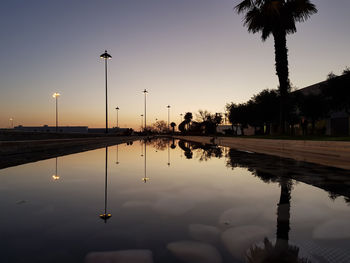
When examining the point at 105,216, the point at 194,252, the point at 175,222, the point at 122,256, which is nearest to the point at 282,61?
the point at 175,222

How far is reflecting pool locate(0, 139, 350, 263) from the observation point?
2.07 m

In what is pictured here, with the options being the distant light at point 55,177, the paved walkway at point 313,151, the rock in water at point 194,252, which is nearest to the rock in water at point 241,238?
the rock in water at point 194,252

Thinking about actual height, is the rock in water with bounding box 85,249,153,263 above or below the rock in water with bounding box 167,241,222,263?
above

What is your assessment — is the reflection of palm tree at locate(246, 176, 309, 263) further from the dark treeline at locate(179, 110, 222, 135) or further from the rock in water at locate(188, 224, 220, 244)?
the dark treeline at locate(179, 110, 222, 135)

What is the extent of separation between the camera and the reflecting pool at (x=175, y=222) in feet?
6.80

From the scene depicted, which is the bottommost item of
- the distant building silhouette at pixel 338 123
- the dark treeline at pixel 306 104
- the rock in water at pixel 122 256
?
the rock in water at pixel 122 256

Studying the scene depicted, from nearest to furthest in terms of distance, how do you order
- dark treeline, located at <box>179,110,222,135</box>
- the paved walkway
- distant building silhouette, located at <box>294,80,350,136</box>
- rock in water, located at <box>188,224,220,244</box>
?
rock in water, located at <box>188,224,220,244</box> → the paved walkway → distant building silhouette, located at <box>294,80,350,136</box> → dark treeline, located at <box>179,110,222,135</box>

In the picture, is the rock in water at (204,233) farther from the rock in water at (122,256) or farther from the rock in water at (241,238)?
the rock in water at (122,256)

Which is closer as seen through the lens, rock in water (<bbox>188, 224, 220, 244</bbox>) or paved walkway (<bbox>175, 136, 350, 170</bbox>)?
rock in water (<bbox>188, 224, 220, 244</bbox>)

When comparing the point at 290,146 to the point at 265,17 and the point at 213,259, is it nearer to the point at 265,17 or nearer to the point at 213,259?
the point at 265,17

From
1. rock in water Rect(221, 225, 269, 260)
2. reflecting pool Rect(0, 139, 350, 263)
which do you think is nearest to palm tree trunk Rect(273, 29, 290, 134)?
reflecting pool Rect(0, 139, 350, 263)

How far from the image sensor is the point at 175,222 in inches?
112

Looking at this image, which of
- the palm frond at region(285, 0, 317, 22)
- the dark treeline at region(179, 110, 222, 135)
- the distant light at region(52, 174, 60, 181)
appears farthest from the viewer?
the dark treeline at region(179, 110, 222, 135)

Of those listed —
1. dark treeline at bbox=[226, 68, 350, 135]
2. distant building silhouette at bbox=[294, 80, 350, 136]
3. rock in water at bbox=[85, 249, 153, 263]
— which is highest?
dark treeline at bbox=[226, 68, 350, 135]
